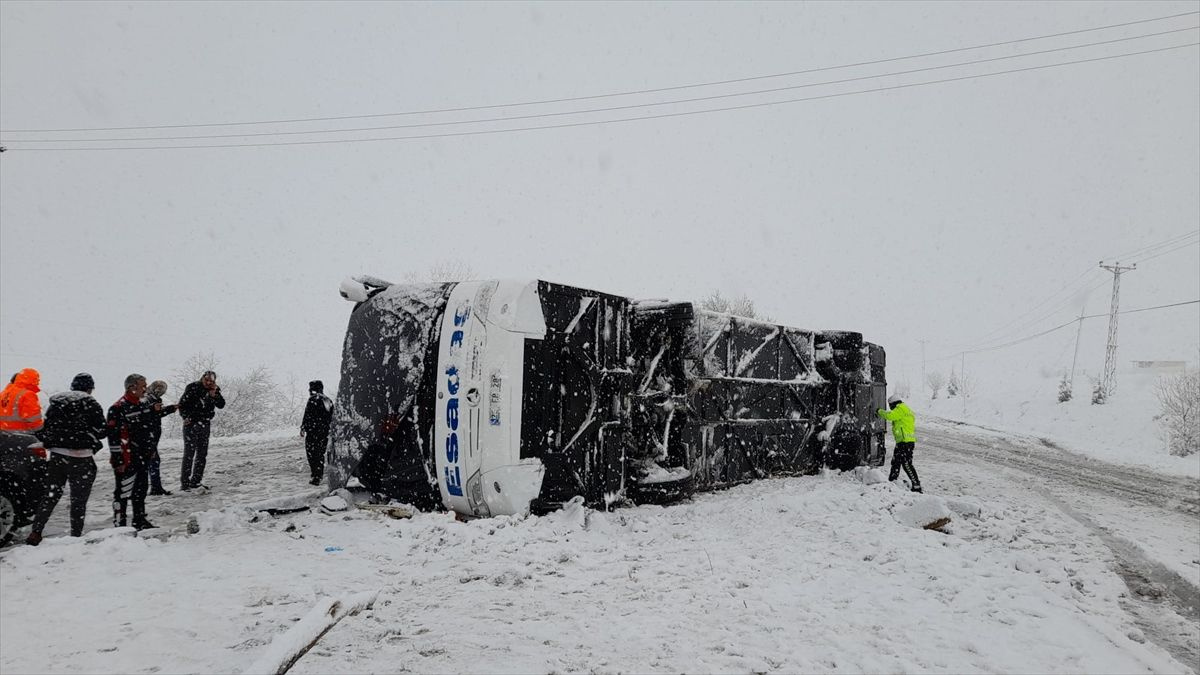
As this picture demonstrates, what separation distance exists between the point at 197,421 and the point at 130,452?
256 cm

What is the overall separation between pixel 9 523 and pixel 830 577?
7.31m

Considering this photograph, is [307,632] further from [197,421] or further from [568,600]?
[197,421]

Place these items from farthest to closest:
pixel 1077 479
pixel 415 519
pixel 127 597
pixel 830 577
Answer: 1. pixel 1077 479
2. pixel 415 519
3. pixel 830 577
4. pixel 127 597

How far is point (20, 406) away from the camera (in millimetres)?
5473

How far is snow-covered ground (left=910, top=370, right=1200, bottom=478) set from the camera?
18025 millimetres

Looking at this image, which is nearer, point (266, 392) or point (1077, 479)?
point (1077, 479)

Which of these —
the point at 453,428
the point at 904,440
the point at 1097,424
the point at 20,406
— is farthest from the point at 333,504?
the point at 1097,424

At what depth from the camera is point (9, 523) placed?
5199 millimetres

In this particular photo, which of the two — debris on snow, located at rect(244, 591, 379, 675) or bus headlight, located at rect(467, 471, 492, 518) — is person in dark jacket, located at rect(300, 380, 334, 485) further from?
debris on snow, located at rect(244, 591, 379, 675)

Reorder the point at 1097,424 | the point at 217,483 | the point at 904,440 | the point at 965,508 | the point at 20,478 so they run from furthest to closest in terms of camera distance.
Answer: the point at 1097,424 → the point at 904,440 → the point at 217,483 → the point at 965,508 → the point at 20,478

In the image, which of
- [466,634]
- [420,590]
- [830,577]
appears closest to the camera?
[466,634]

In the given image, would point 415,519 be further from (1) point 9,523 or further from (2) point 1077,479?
(2) point 1077,479

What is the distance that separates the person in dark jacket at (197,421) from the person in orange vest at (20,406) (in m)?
2.81

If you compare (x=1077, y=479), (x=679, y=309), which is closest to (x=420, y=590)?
(x=679, y=309)
